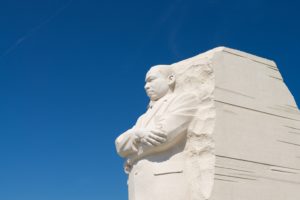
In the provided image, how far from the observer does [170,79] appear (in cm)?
641

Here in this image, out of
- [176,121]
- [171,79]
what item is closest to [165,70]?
[171,79]

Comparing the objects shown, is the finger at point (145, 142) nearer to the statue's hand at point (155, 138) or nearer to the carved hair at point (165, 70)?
the statue's hand at point (155, 138)

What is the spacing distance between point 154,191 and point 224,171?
90cm

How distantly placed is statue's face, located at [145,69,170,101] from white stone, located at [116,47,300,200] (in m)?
0.02

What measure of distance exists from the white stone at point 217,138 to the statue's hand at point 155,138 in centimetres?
1

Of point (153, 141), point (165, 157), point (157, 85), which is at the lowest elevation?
point (165, 157)

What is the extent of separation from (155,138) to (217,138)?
0.77m

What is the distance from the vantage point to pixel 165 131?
5.68 meters

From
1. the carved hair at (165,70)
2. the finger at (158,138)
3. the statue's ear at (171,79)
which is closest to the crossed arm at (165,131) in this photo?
the finger at (158,138)

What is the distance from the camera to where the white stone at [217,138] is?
545cm

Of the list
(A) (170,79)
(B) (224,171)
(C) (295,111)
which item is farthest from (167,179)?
(C) (295,111)

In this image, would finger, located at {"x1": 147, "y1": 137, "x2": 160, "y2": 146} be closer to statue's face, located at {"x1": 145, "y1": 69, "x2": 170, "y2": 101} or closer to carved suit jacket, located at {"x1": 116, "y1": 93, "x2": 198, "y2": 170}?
carved suit jacket, located at {"x1": 116, "y1": 93, "x2": 198, "y2": 170}

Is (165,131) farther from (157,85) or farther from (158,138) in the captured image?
(157,85)

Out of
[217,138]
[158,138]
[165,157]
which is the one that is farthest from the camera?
[165,157]
